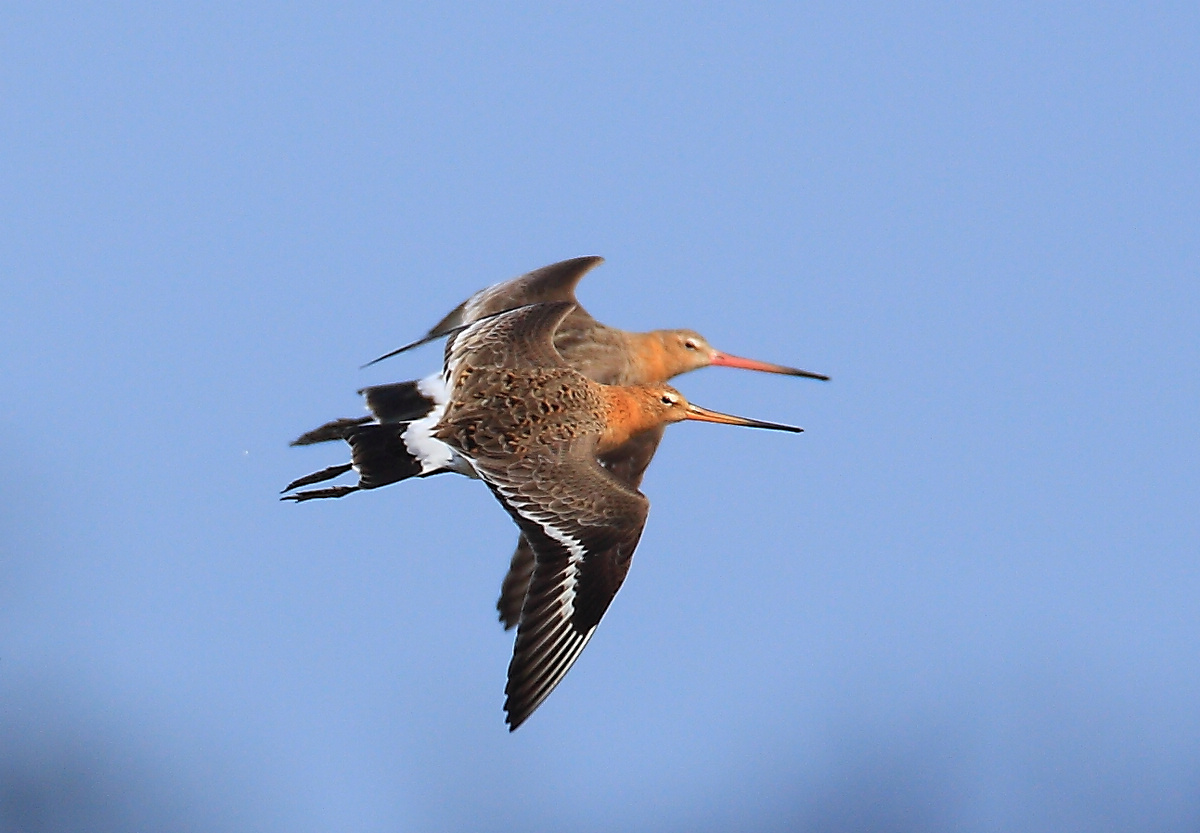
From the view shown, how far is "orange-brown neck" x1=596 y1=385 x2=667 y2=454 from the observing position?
376 inches

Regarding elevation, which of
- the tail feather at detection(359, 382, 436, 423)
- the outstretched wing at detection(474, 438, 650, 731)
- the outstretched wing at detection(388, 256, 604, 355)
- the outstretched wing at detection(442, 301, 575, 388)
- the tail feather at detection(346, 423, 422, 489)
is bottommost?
the outstretched wing at detection(474, 438, 650, 731)

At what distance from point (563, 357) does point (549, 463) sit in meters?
1.63

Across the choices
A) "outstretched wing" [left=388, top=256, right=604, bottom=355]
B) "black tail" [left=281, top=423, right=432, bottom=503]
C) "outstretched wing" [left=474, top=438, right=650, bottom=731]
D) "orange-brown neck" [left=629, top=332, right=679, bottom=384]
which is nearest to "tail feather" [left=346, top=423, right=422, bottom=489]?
"black tail" [left=281, top=423, right=432, bottom=503]

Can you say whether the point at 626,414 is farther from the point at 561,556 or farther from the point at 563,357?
the point at 561,556

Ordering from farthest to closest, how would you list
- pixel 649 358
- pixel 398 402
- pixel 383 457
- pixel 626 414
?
pixel 649 358
pixel 398 402
pixel 626 414
pixel 383 457

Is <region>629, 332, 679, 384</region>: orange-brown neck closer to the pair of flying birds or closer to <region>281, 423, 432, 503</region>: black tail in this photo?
the pair of flying birds

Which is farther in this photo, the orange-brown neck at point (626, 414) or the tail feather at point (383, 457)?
the orange-brown neck at point (626, 414)

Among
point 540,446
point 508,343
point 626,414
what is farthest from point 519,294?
point 540,446

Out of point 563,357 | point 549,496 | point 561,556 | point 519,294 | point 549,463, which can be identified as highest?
point 519,294

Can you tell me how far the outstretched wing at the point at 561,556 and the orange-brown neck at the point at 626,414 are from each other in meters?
0.63

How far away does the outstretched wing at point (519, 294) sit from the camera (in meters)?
11.2

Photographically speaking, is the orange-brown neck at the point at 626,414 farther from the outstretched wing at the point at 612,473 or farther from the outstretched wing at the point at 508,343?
the outstretched wing at the point at 508,343

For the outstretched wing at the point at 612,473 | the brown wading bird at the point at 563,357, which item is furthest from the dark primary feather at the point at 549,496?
the outstretched wing at the point at 612,473

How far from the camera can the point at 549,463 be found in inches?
353
